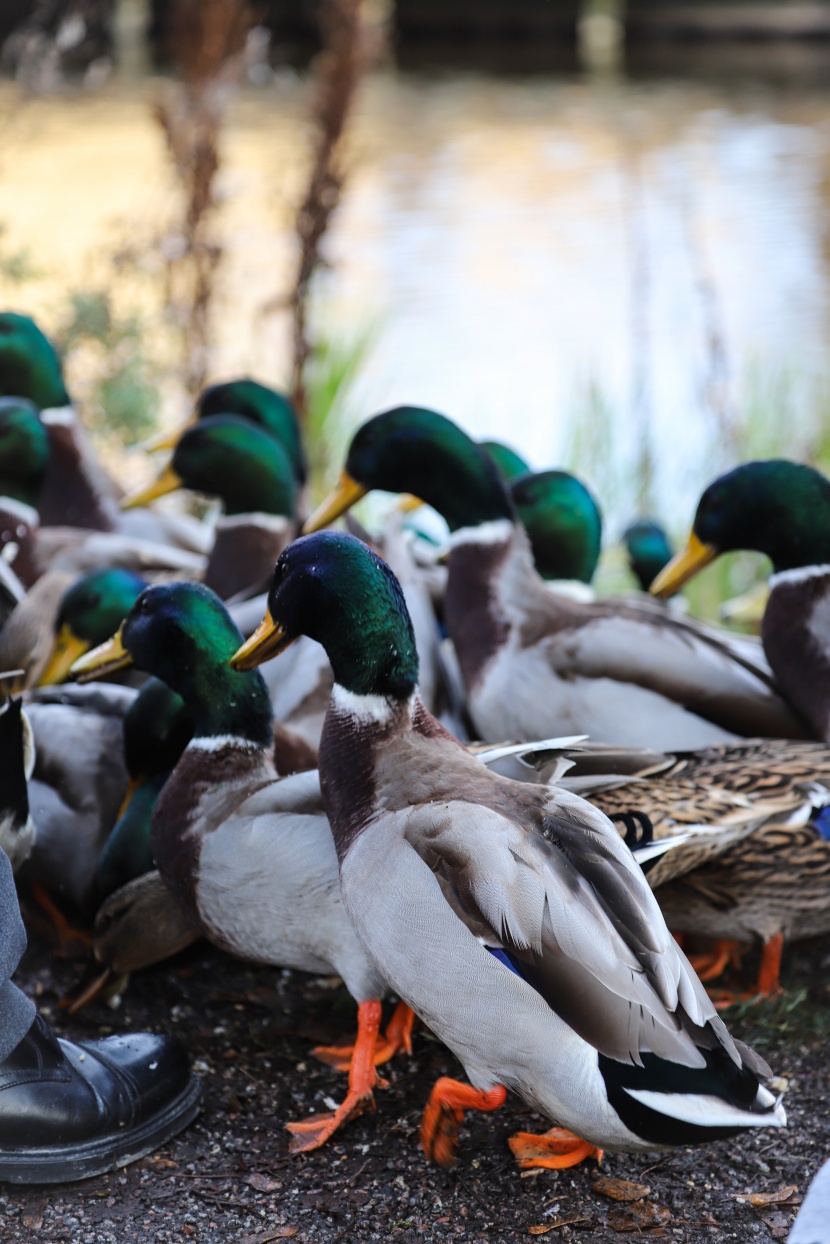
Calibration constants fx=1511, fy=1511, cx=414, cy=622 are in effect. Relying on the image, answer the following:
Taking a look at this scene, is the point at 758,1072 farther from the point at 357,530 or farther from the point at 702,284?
the point at 702,284

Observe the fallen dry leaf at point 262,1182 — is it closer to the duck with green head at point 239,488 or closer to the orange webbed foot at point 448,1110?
the orange webbed foot at point 448,1110

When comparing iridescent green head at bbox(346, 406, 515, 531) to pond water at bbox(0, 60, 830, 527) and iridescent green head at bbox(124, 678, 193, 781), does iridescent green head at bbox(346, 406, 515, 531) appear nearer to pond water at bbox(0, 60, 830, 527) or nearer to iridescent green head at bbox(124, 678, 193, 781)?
iridescent green head at bbox(124, 678, 193, 781)

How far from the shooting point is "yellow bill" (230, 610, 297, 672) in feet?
8.25

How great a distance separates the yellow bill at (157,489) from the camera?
4168mm

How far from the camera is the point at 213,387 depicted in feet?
15.2

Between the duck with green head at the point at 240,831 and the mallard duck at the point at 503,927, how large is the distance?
7.5 inches

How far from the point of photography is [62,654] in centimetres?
349

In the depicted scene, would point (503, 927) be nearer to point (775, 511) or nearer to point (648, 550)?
point (775, 511)

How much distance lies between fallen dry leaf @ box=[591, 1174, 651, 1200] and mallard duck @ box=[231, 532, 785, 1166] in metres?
0.06

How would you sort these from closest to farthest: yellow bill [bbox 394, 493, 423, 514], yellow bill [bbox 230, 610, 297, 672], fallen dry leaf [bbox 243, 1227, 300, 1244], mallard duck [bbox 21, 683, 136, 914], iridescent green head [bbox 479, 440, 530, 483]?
fallen dry leaf [bbox 243, 1227, 300, 1244]
yellow bill [bbox 230, 610, 297, 672]
mallard duck [bbox 21, 683, 136, 914]
yellow bill [bbox 394, 493, 423, 514]
iridescent green head [bbox 479, 440, 530, 483]

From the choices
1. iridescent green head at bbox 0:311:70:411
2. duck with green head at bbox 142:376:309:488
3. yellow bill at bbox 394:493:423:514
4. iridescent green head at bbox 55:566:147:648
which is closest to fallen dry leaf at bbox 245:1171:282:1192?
iridescent green head at bbox 55:566:147:648

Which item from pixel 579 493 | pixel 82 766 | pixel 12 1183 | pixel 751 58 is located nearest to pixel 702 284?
pixel 579 493

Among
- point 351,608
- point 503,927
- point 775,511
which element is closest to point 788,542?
point 775,511

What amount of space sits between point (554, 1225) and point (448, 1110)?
0.23 metres
